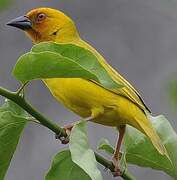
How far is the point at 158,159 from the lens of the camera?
276 centimetres

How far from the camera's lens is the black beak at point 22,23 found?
382 cm

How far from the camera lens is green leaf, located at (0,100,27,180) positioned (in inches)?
96.7

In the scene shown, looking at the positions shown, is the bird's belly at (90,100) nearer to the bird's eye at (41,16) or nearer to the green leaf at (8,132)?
the bird's eye at (41,16)

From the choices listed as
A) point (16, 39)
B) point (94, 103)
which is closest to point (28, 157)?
point (16, 39)

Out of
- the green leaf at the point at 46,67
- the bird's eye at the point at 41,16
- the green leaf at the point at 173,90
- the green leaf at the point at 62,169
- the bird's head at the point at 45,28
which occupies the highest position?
the green leaf at the point at 46,67

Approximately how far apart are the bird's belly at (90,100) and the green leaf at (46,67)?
1.11 meters

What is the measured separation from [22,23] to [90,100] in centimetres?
70

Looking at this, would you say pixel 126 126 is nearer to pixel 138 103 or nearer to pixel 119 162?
pixel 138 103

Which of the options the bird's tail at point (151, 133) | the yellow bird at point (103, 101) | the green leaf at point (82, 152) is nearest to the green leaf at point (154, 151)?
the bird's tail at point (151, 133)

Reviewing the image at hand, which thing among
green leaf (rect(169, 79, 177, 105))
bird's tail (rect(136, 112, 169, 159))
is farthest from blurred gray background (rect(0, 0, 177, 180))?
green leaf (rect(169, 79, 177, 105))

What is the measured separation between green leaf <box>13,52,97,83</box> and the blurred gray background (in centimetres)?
332

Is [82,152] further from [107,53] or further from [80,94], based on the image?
[107,53]

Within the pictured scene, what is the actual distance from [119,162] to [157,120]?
0.74 feet

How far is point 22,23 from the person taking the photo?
3.93 metres
